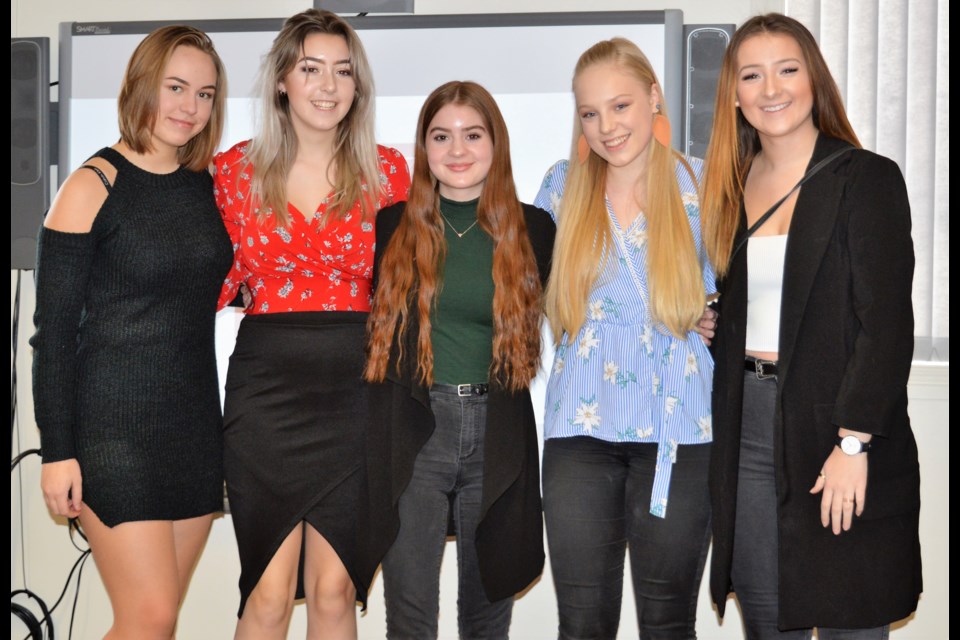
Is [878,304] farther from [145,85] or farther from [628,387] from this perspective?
[145,85]

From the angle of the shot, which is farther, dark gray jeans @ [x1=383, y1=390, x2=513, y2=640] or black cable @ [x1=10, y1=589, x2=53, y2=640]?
black cable @ [x1=10, y1=589, x2=53, y2=640]

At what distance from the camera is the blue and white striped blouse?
192cm

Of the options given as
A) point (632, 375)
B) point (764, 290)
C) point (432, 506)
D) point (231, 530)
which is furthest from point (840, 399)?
point (231, 530)

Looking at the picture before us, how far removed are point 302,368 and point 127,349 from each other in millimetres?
385


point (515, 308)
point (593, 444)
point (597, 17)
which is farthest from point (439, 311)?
point (597, 17)

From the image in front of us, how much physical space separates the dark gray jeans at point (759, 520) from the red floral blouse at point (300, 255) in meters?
0.93

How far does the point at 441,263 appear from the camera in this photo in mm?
2027

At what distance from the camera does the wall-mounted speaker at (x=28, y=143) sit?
2971 millimetres

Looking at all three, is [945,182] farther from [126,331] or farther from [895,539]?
[126,331]

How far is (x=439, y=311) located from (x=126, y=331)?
0.69 metres

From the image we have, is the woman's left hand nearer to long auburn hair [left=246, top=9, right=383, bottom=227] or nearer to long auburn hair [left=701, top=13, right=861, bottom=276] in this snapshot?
long auburn hair [left=701, top=13, right=861, bottom=276]

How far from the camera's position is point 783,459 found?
1.81 metres

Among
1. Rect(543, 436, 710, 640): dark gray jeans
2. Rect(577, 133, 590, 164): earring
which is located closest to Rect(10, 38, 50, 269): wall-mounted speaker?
Rect(577, 133, 590, 164): earring

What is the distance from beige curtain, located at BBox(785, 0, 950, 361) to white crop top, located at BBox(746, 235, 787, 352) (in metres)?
1.25
